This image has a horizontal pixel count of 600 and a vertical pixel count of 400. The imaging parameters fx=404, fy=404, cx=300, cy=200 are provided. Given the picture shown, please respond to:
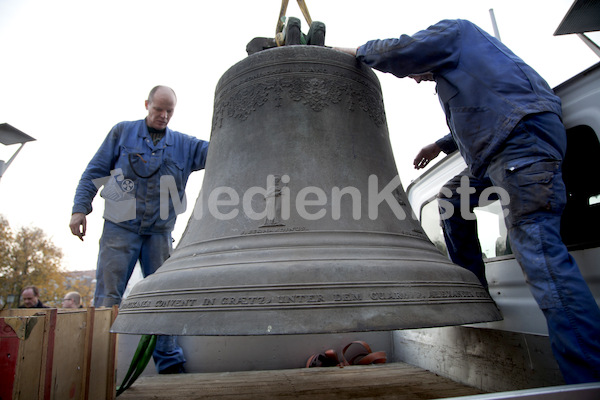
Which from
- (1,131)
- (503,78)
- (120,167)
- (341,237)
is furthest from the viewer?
(1,131)

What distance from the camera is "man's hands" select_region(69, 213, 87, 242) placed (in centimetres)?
255

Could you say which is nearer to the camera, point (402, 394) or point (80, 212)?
point (402, 394)

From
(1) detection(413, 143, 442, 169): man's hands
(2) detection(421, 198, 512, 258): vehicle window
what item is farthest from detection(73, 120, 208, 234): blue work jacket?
(2) detection(421, 198, 512, 258): vehicle window

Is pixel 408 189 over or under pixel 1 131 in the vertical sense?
under

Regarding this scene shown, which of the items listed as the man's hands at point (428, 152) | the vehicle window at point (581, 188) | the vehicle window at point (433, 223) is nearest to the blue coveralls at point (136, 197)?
the man's hands at point (428, 152)

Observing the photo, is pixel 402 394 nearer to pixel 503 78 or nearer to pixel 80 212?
pixel 503 78

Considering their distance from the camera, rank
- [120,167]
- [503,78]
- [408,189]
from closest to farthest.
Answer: [503,78], [120,167], [408,189]

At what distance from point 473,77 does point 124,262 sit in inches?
93.2

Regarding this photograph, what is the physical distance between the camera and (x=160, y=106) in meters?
2.98

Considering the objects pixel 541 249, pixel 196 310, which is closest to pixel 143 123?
pixel 196 310

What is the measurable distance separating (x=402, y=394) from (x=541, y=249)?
1.03 m

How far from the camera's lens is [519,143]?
1.49 meters

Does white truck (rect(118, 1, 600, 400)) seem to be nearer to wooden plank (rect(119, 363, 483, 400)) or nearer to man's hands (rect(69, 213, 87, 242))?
wooden plank (rect(119, 363, 483, 400))

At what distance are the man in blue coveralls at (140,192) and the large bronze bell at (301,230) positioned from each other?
1.04 m
